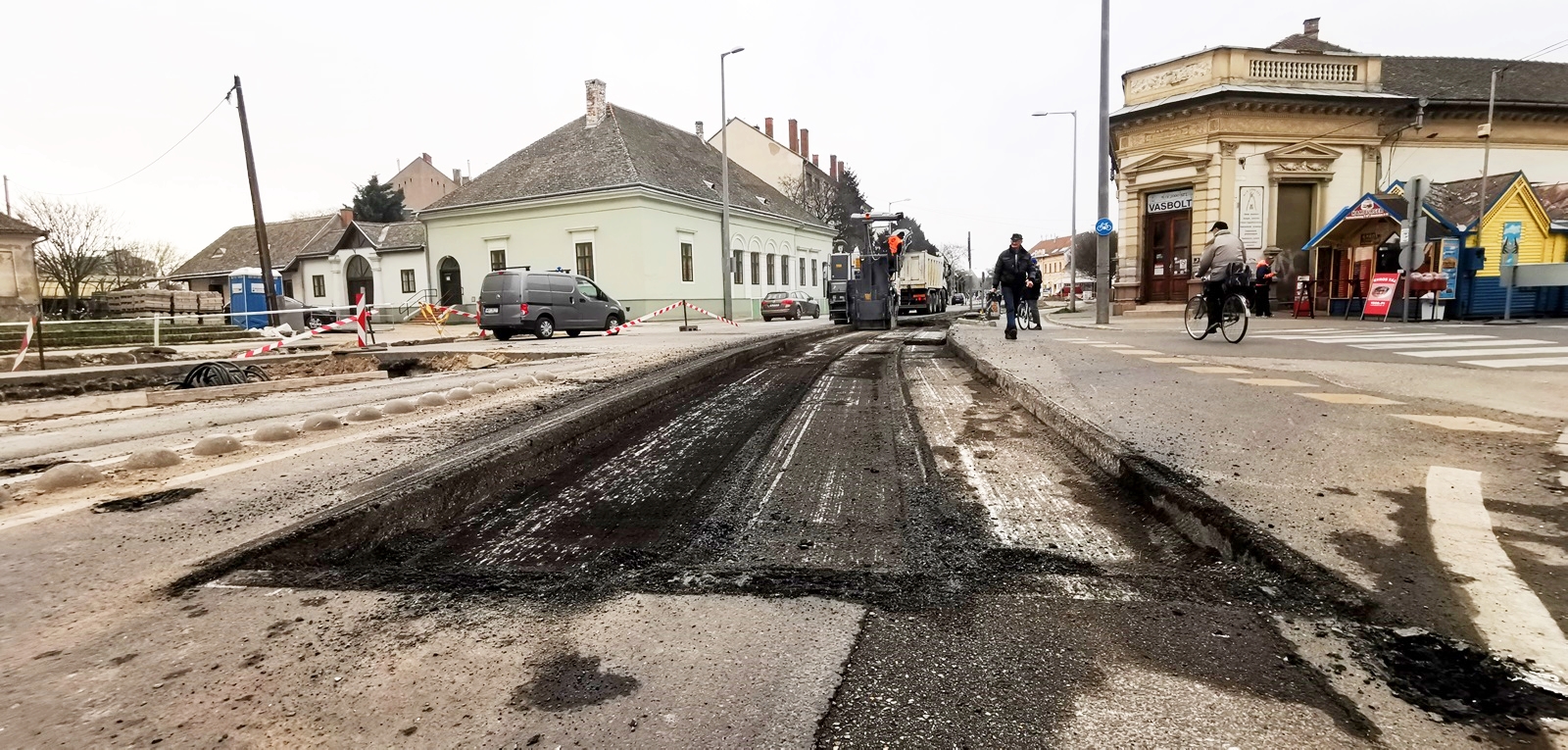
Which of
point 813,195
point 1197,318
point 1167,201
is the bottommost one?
point 1197,318

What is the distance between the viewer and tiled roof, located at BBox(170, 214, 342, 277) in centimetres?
4825

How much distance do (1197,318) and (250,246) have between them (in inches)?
2353

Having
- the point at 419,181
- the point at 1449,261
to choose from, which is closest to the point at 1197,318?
Answer: the point at 1449,261

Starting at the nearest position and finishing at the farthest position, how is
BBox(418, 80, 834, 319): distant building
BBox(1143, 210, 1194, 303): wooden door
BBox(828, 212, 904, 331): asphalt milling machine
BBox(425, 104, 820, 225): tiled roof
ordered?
BBox(828, 212, 904, 331): asphalt milling machine < BBox(1143, 210, 1194, 303): wooden door < BBox(418, 80, 834, 319): distant building < BBox(425, 104, 820, 225): tiled roof

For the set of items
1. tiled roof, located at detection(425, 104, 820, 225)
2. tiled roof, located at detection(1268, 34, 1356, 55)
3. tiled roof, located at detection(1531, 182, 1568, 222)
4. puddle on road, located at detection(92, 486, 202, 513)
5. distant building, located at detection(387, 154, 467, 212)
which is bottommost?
puddle on road, located at detection(92, 486, 202, 513)

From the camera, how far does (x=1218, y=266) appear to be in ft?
36.0

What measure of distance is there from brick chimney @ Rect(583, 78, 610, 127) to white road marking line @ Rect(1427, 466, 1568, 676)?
3763 cm

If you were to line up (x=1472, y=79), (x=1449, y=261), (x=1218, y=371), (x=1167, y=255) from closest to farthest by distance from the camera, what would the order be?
(x=1218, y=371)
(x=1449, y=261)
(x=1167, y=255)
(x=1472, y=79)

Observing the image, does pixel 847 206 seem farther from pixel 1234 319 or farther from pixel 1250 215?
pixel 1234 319

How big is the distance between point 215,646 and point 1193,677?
9.47 ft

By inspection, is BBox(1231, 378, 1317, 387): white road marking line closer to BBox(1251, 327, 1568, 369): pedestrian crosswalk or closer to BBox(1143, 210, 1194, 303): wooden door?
BBox(1251, 327, 1568, 369): pedestrian crosswalk

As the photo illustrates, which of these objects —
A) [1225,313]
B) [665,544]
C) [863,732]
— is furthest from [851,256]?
[863,732]

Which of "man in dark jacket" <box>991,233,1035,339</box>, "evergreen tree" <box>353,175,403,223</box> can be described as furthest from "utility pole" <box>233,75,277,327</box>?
"evergreen tree" <box>353,175,403,223</box>

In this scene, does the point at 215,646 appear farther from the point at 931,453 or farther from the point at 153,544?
the point at 931,453
